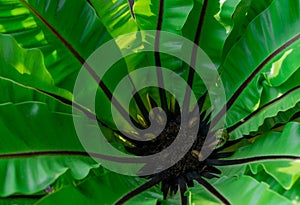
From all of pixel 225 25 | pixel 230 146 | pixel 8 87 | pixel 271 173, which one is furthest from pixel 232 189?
pixel 8 87

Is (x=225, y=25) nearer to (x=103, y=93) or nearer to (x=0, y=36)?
(x=103, y=93)

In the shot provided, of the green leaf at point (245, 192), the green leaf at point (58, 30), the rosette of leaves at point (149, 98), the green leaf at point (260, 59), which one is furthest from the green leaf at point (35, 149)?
the green leaf at point (260, 59)

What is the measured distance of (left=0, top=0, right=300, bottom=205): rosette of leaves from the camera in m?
0.82

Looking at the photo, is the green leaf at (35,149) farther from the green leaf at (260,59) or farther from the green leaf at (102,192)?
the green leaf at (260,59)

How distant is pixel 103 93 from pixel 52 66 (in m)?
0.12

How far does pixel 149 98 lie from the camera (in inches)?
45.4

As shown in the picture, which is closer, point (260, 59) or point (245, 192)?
point (245, 192)

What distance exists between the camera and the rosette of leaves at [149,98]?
2.70 feet

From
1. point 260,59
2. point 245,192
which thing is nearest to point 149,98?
point 260,59

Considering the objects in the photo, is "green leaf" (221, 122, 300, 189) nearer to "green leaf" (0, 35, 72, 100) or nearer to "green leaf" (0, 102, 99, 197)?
"green leaf" (0, 102, 99, 197)

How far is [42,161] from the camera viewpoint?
812 mm

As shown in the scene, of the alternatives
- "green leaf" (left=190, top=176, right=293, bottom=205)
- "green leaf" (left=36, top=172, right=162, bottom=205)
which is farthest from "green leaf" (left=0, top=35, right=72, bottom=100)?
"green leaf" (left=190, top=176, right=293, bottom=205)

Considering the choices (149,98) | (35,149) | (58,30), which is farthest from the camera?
(149,98)

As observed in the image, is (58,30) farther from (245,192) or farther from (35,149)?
(245,192)
